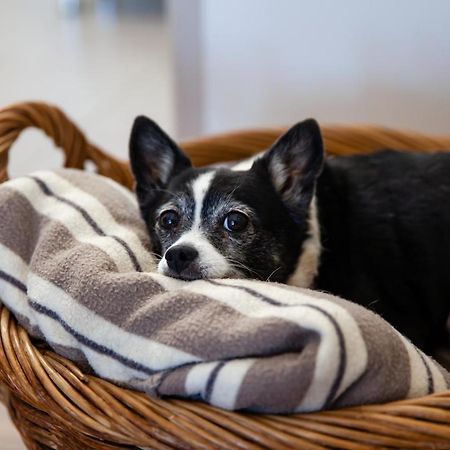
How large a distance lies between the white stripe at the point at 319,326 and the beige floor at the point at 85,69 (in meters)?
2.10

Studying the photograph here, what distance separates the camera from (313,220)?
5.45 ft

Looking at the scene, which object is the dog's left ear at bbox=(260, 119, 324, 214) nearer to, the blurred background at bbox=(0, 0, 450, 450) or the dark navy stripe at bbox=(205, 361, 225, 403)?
the dark navy stripe at bbox=(205, 361, 225, 403)

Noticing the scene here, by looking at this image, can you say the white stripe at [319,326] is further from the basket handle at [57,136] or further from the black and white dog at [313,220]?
the basket handle at [57,136]

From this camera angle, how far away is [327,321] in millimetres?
1053

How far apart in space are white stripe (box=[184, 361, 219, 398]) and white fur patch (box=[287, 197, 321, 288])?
0.54 meters

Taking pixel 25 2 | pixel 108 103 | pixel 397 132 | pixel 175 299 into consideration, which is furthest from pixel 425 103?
pixel 25 2

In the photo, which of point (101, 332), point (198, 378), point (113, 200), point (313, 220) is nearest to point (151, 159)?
point (113, 200)

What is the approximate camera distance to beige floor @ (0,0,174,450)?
3.65 meters

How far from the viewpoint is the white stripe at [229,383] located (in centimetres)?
103

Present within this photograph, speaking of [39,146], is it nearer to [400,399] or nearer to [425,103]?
[425,103]

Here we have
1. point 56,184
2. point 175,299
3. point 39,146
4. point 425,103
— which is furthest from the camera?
point 39,146

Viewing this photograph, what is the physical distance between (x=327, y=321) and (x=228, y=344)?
0.15 metres

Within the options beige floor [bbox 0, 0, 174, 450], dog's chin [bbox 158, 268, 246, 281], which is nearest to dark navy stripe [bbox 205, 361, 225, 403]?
dog's chin [bbox 158, 268, 246, 281]

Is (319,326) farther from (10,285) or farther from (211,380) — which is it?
(10,285)
